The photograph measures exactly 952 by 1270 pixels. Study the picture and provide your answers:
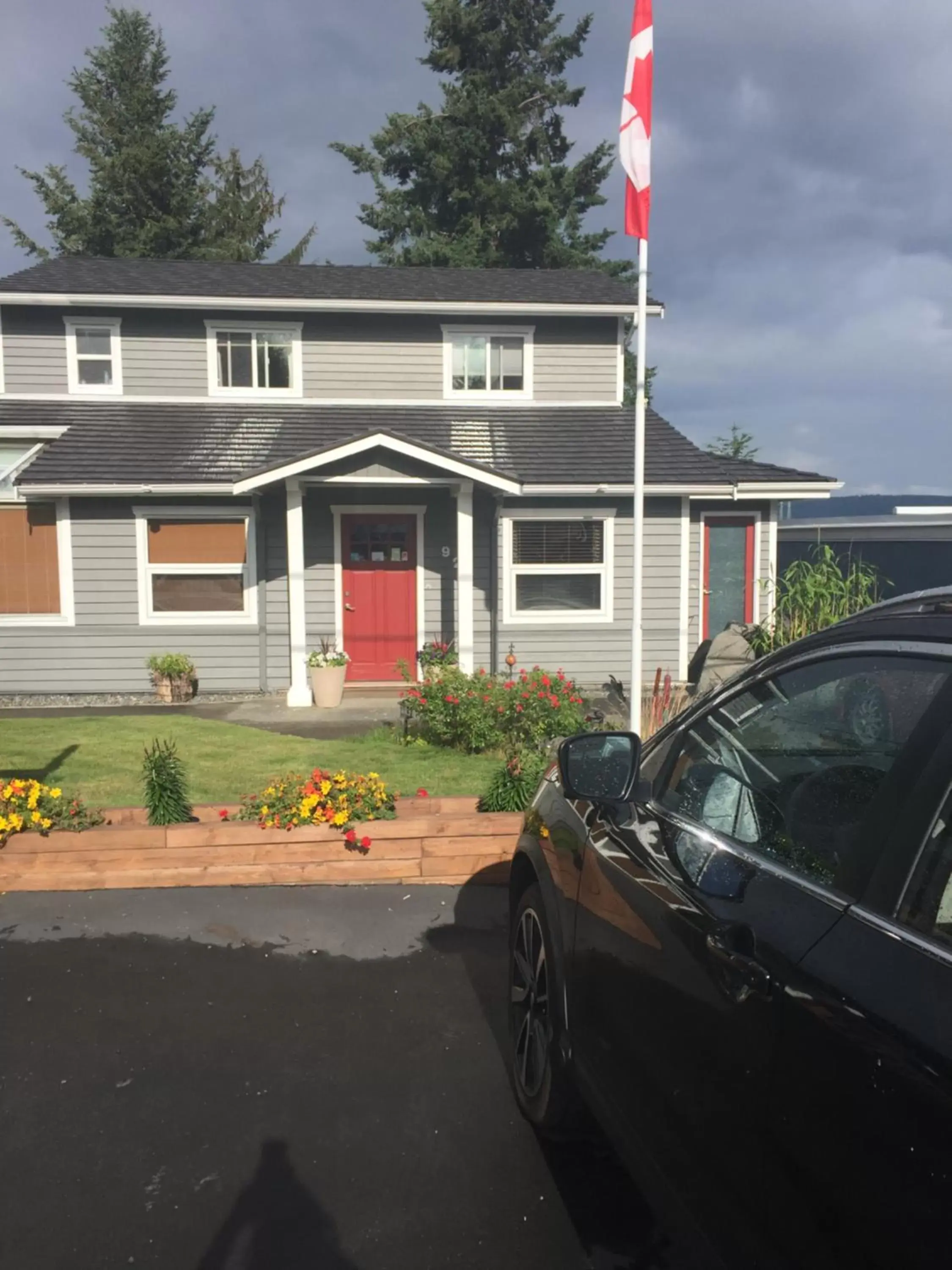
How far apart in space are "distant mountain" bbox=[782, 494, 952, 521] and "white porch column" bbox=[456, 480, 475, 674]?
21.3 meters

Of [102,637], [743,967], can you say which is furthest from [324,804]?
[102,637]

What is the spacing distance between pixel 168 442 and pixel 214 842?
901cm

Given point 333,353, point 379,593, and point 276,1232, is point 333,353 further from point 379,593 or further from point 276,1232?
point 276,1232

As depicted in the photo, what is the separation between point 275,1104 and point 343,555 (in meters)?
10.1

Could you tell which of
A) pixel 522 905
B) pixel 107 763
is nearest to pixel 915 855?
pixel 522 905

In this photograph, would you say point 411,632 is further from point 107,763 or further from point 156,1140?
point 156,1140

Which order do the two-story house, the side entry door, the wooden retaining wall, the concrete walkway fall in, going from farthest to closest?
the two-story house < the concrete walkway < the wooden retaining wall < the side entry door

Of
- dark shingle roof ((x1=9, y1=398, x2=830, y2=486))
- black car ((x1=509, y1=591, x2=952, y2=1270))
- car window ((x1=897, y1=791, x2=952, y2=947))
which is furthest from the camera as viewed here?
dark shingle roof ((x1=9, y1=398, x2=830, y2=486))

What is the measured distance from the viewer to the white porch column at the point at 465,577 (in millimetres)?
11750

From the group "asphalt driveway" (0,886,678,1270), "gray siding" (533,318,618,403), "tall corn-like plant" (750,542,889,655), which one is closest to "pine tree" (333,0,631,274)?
"gray siding" (533,318,618,403)

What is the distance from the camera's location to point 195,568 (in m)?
12.6

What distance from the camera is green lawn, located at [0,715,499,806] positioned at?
24.6 ft

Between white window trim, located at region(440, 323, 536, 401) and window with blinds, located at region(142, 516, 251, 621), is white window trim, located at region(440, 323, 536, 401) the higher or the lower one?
the higher one

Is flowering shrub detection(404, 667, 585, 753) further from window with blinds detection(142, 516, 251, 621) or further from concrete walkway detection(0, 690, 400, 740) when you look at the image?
window with blinds detection(142, 516, 251, 621)
